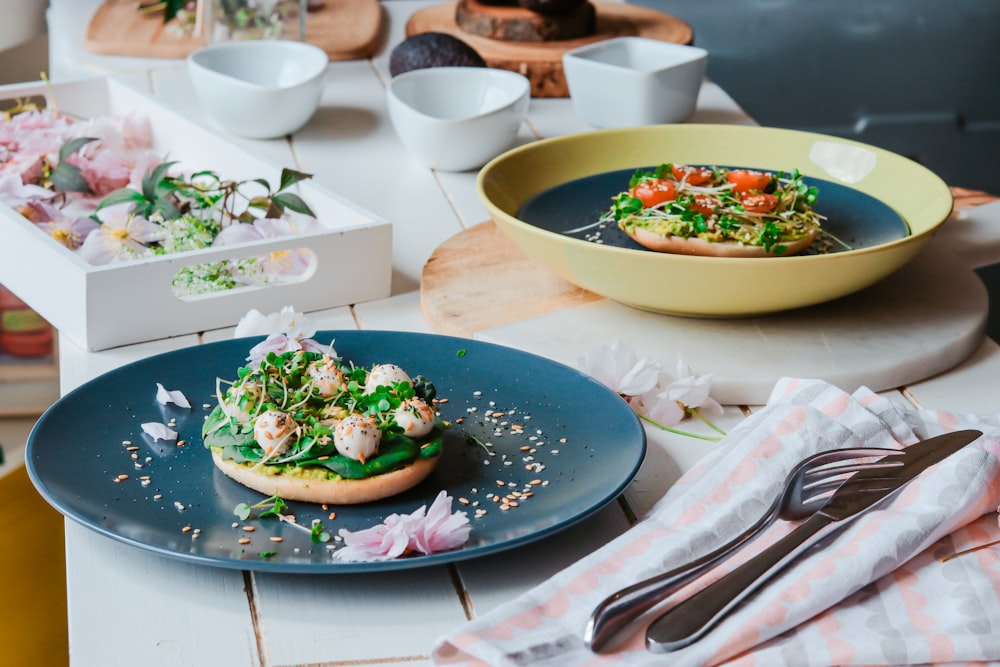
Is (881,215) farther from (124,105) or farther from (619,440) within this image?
(124,105)

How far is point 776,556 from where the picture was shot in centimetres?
70

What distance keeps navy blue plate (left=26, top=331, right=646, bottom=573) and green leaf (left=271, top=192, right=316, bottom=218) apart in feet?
0.89

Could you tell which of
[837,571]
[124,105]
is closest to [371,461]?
[837,571]

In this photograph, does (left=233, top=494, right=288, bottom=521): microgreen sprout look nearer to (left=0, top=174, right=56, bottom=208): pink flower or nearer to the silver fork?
the silver fork

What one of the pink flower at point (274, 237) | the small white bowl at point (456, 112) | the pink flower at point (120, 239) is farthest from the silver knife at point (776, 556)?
the small white bowl at point (456, 112)

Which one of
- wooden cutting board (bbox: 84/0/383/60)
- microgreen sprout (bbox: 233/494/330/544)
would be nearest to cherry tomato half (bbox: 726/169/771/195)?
microgreen sprout (bbox: 233/494/330/544)

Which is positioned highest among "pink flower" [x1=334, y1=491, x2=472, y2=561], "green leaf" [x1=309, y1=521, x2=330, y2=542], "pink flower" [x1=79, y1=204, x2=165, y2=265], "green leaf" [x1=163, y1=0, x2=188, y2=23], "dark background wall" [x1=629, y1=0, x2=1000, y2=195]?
"pink flower" [x1=334, y1=491, x2=472, y2=561]

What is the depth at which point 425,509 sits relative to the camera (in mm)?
768

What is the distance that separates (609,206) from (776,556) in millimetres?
707

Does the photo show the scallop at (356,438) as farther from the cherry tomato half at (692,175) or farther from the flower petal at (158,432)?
the cherry tomato half at (692,175)

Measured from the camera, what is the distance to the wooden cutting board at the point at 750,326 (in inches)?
41.4

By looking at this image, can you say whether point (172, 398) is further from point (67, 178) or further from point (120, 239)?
point (67, 178)

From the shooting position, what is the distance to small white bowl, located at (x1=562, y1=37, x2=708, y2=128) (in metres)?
1.72

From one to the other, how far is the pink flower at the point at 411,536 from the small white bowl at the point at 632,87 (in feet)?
3.64
